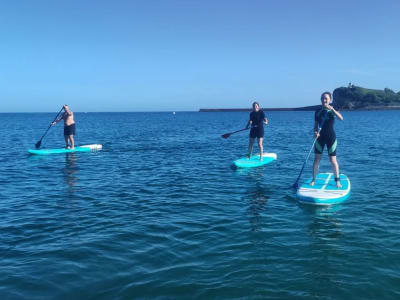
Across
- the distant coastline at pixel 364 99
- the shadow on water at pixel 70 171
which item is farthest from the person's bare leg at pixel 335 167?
the distant coastline at pixel 364 99

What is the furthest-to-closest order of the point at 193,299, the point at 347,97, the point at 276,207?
the point at 347,97
the point at 276,207
the point at 193,299

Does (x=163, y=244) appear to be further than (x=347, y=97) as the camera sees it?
No

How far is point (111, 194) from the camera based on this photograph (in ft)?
34.8

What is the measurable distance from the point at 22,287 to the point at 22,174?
10.2 metres

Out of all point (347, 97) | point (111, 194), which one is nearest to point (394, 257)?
point (111, 194)

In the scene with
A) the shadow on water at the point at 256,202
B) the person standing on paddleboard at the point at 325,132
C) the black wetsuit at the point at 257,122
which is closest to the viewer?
the shadow on water at the point at 256,202

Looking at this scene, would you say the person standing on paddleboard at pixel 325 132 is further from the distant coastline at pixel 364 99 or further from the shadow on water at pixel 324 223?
the distant coastline at pixel 364 99

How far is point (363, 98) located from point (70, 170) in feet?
602

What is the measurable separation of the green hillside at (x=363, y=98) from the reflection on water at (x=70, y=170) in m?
175

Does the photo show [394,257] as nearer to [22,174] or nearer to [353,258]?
[353,258]

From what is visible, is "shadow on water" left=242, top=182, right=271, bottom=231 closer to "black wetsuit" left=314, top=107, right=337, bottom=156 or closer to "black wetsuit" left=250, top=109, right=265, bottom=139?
"black wetsuit" left=314, top=107, right=337, bottom=156

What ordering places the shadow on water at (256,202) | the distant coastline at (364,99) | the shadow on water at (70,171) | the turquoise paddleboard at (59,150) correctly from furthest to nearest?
1. the distant coastline at (364,99)
2. the turquoise paddleboard at (59,150)
3. the shadow on water at (70,171)
4. the shadow on water at (256,202)

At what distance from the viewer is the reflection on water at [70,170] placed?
12295 millimetres

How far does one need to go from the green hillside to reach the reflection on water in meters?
175
